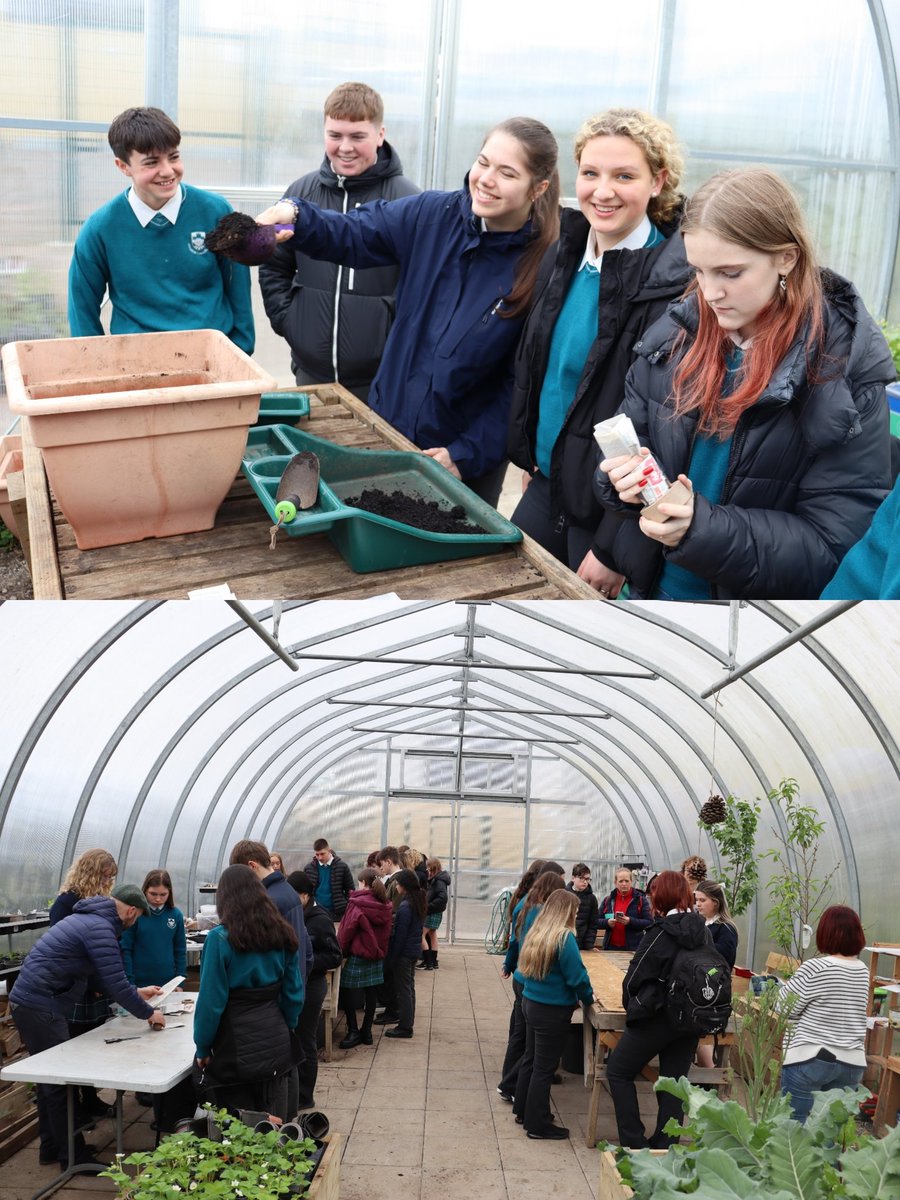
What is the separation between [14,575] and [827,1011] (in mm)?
2654

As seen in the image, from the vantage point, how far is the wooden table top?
4176 millimetres

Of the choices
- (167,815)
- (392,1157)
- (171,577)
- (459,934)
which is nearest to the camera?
(171,577)

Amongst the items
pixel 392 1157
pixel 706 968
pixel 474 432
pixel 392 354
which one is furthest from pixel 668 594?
pixel 392 1157

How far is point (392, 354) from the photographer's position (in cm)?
301

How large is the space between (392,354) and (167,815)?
333cm

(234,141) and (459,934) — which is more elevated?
(234,141)

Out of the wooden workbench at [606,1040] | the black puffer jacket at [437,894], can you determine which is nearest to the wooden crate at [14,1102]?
the wooden workbench at [606,1040]

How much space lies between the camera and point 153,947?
3824mm

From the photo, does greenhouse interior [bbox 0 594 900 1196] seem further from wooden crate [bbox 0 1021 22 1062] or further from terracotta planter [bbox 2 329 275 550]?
wooden crate [bbox 0 1021 22 1062]

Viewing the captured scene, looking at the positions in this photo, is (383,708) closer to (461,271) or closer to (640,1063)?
(640,1063)

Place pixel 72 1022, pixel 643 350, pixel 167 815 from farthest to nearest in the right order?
1. pixel 167 815
2. pixel 72 1022
3. pixel 643 350

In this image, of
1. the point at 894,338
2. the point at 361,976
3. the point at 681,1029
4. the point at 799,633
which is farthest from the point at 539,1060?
the point at 894,338

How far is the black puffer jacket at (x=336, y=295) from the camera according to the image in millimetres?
4047

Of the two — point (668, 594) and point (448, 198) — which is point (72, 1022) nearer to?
point (668, 594)
